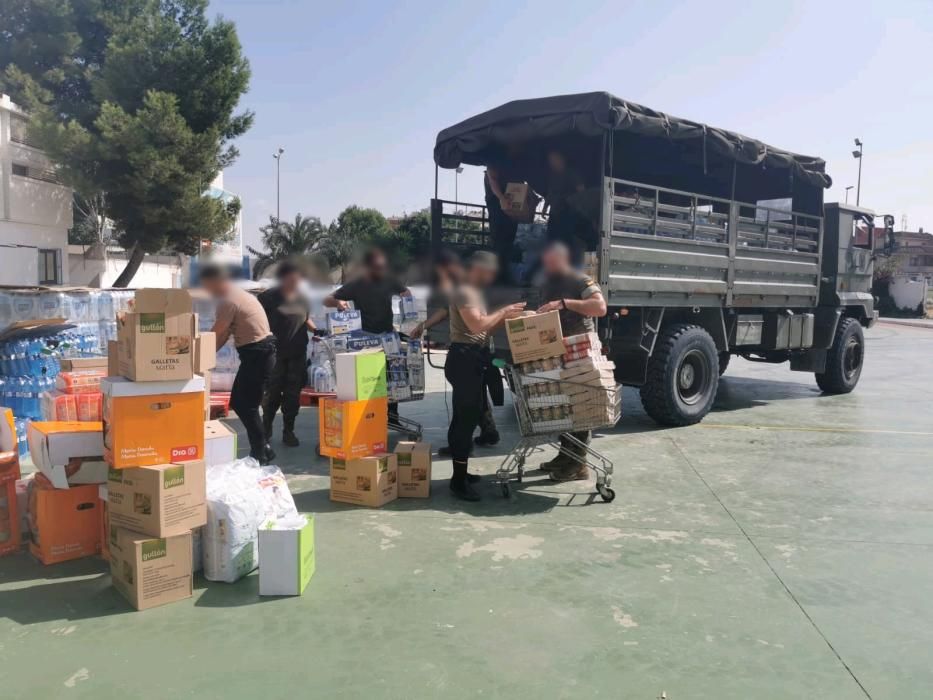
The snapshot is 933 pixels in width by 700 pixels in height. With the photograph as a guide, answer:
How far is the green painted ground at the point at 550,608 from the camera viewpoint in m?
2.68

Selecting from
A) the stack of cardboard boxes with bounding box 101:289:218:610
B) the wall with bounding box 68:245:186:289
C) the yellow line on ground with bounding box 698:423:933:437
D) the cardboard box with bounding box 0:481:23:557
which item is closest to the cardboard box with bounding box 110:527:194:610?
the stack of cardboard boxes with bounding box 101:289:218:610

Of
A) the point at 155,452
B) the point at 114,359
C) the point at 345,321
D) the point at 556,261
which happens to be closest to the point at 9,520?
the point at 114,359

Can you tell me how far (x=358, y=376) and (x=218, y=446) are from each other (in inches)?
50.4

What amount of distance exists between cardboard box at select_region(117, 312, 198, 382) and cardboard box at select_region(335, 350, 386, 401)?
1550 millimetres

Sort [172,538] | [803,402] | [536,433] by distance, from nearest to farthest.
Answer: [172,538] < [536,433] < [803,402]

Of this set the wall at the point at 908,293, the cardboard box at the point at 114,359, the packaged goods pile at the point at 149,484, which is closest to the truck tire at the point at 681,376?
the packaged goods pile at the point at 149,484

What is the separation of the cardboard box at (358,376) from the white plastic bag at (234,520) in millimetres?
1290

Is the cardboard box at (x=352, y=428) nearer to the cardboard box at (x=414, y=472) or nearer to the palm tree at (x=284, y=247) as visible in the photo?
the cardboard box at (x=414, y=472)

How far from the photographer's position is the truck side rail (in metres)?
6.53

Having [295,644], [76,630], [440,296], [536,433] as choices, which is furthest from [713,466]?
[76,630]

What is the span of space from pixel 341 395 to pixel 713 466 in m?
3.22

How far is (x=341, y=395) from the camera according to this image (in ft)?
16.4

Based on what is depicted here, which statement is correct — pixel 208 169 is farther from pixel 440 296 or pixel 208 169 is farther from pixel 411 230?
pixel 440 296

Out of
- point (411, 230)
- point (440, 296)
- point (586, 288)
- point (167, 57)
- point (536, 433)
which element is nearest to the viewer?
point (536, 433)
